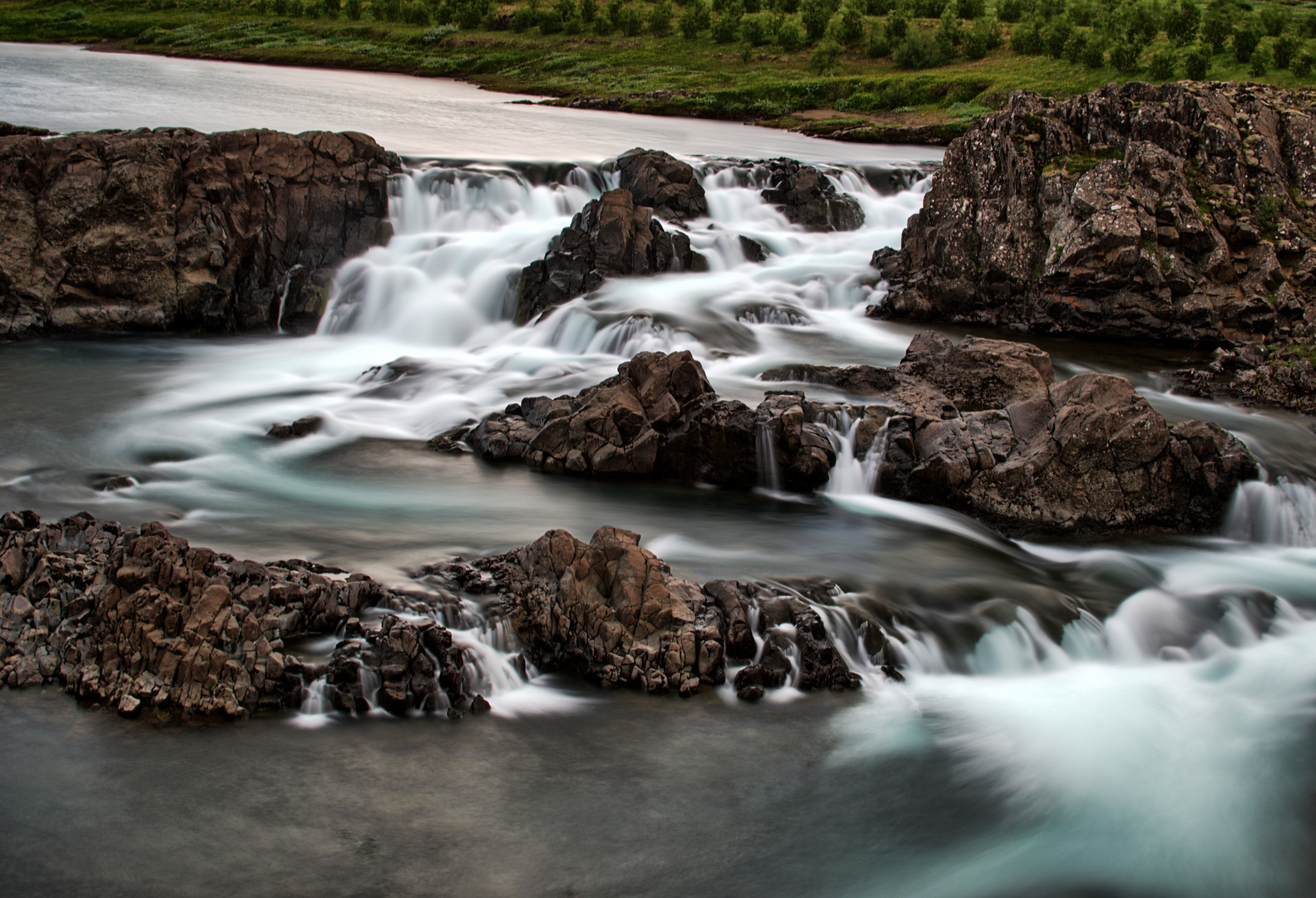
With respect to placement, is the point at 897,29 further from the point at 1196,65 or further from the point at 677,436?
the point at 677,436

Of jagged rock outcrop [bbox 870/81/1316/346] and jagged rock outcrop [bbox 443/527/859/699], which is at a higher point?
jagged rock outcrop [bbox 870/81/1316/346]

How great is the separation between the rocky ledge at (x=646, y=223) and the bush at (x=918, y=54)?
25550mm

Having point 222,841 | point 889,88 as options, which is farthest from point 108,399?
point 889,88

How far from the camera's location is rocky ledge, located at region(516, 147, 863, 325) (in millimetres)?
20109

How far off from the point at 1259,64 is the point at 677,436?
1471 inches

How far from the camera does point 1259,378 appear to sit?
15844mm

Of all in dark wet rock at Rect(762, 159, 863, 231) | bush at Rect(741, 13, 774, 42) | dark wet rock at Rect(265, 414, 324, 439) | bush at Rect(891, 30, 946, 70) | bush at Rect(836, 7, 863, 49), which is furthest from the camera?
bush at Rect(741, 13, 774, 42)

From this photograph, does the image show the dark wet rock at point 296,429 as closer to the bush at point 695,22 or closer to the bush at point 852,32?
the bush at point 852,32

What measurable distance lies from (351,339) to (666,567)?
508 inches

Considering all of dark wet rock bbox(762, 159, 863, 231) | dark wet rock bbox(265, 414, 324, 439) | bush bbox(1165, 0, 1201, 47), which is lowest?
dark wet rock bbox(265, 414, 324, 439)

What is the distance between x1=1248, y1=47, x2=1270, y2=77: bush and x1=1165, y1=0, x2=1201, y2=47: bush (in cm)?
562

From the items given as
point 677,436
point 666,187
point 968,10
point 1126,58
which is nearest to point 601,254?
point 666,187

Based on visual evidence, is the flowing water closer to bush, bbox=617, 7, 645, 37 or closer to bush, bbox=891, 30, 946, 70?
bush, bbox=891, 30, 946, 70

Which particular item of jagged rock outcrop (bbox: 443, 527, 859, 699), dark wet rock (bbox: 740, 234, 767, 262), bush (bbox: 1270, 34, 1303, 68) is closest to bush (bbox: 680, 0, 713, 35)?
bush (bbox: 1270, 34, 1303, 68)
